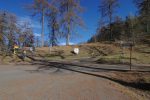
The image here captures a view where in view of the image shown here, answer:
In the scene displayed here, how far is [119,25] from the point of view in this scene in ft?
196

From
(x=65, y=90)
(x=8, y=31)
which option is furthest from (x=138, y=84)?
Answer: (x=8, y=31)

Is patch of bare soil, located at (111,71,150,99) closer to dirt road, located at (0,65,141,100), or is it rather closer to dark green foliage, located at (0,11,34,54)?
dirt road, located at (0,65,141,100)

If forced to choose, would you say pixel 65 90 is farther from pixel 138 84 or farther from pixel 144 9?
pixel 144 9

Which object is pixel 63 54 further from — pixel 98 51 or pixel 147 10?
pixel 147 10

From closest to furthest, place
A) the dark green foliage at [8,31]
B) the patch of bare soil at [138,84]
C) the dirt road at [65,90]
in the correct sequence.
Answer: the dirt road at [65,90] < the patch of bare soil at [138,84] < the dark green foliage at [8,31]

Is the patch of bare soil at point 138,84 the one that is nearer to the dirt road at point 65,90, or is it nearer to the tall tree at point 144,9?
the dirt road at point 65,90

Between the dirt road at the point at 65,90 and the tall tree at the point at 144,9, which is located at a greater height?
the tall tree at the point at 144,9

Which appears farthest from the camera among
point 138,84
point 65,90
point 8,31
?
point 8,31

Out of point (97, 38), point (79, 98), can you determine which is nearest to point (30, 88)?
point (79, 98)

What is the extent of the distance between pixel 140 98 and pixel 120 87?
187cm

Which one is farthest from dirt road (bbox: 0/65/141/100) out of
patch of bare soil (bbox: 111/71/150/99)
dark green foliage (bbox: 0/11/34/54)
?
dark green foliage (bbox: 0/11/34/54)

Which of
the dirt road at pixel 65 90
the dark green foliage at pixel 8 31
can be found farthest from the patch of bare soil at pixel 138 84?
the dark green foliage at pixel 8 31

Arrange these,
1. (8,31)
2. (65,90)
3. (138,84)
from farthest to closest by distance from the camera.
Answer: (8,31), (138,84), (65,90)

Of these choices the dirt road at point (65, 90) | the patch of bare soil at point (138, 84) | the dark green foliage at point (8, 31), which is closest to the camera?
the dirt road at point (65, 90)
